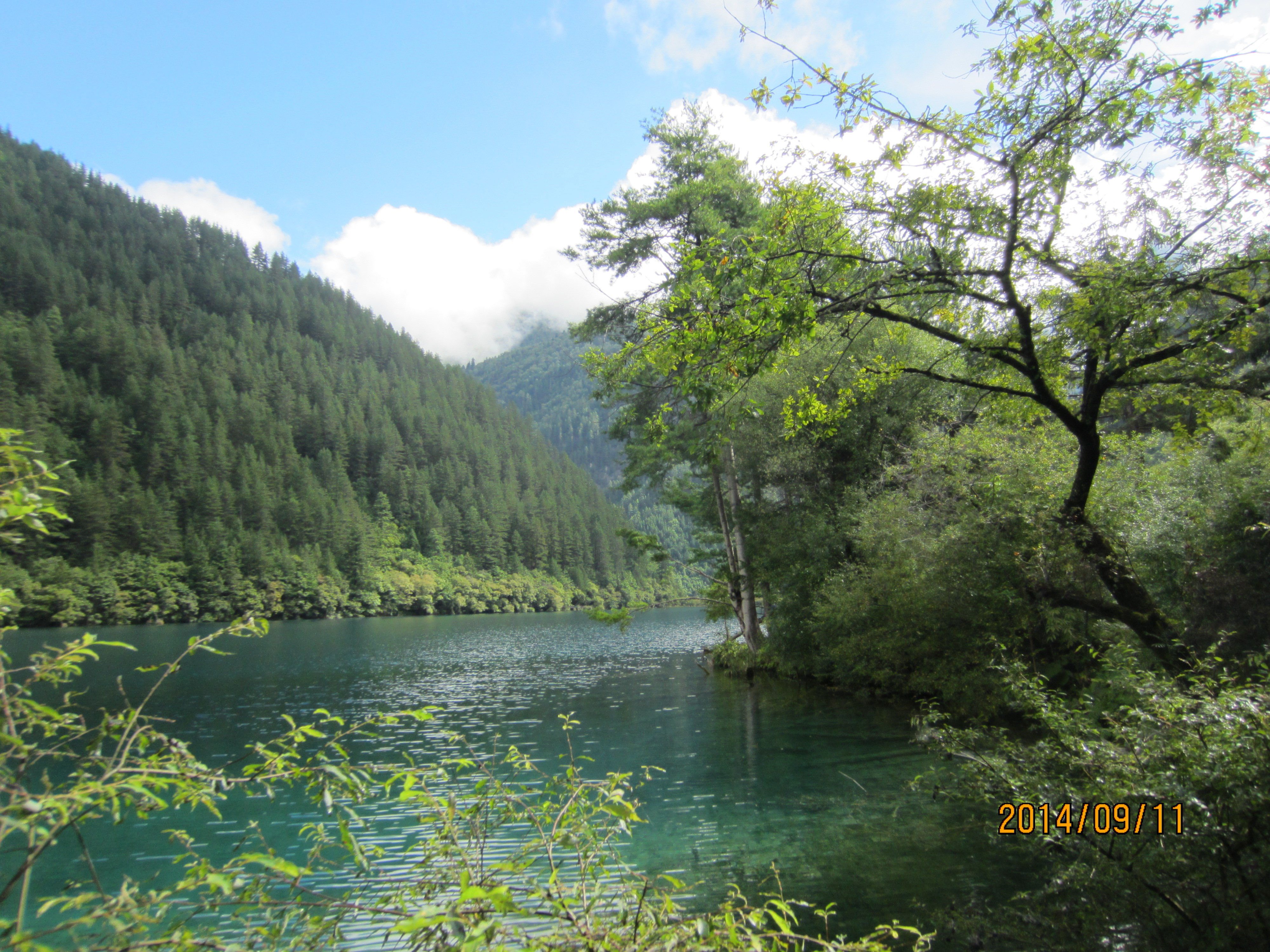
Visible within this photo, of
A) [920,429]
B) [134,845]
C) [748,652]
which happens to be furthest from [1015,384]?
[748,652]

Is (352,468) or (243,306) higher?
(243,306)

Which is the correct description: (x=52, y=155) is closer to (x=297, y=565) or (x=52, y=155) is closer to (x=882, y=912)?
(x=297, y=565)

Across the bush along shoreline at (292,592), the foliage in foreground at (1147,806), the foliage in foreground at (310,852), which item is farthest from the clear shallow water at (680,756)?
the bush along shoreline at (292,592)

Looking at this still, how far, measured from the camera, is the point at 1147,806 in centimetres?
507

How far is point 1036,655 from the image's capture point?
14555mm

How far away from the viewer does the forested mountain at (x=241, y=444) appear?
78000 mm

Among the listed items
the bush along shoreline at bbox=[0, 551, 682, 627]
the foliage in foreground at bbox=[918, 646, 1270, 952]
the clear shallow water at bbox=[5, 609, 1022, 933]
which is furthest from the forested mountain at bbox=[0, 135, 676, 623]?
the foliage in foreground at bbox=[918, 646, 1270, 952]

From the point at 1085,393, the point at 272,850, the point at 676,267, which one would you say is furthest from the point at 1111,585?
the point at 676,267

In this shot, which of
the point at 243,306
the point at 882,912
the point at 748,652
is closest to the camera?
the point at 882,912

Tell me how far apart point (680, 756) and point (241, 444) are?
4531 inches

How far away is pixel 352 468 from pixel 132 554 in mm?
54433

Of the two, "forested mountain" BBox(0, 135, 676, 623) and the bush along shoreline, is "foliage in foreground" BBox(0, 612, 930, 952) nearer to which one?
the bush along shoreline

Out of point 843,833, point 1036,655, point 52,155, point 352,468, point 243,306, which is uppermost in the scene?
point 52,155

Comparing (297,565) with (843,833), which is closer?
(843,833)
